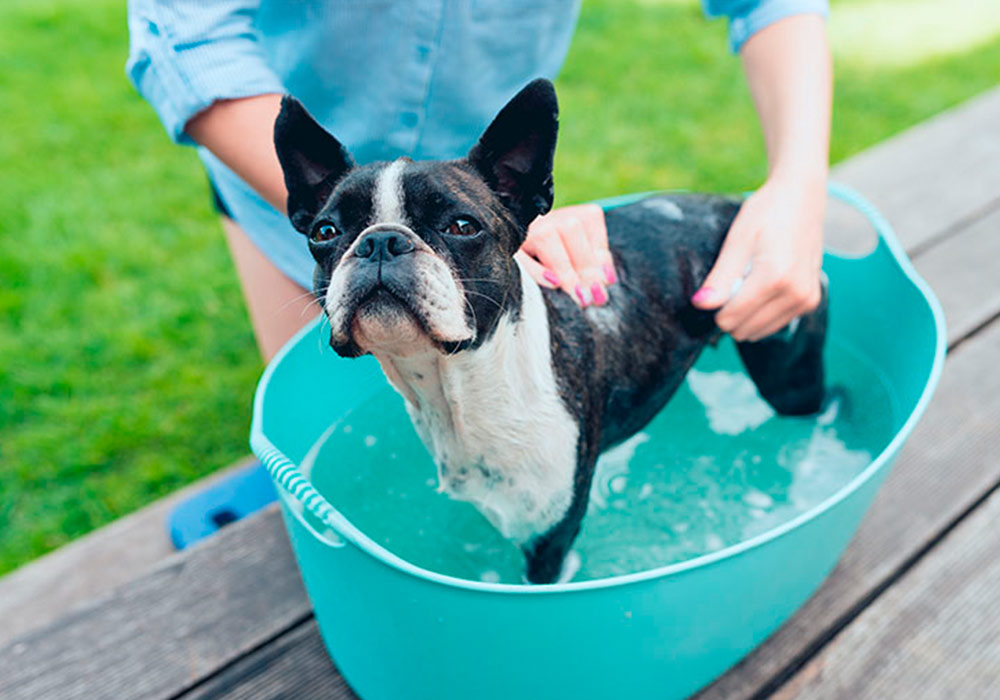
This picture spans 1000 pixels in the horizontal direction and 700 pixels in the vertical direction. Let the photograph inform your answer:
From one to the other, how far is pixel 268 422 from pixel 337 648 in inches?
16.9

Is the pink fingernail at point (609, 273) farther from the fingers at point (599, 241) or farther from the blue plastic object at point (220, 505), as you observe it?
the blue plastic object at point (220, 505)

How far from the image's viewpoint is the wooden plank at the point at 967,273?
2.27 m

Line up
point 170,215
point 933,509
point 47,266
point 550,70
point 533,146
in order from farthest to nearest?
point 170,215, point 47,266, point 550,70, point 933,509, point 533,146

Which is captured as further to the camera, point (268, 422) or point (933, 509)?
point (933, 509)

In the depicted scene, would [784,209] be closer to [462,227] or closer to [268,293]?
[462,227]

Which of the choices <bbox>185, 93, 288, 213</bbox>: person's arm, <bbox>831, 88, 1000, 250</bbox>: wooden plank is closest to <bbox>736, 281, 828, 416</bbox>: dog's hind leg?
<bbox>831, 88, 1000, 250</bbox>: wooden plank

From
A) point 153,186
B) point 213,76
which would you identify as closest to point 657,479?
point 213,76

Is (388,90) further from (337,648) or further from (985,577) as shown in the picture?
(985,577)

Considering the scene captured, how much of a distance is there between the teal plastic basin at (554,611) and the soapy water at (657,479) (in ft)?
1.12

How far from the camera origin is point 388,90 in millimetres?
1725

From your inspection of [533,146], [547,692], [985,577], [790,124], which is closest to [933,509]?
[985,577]

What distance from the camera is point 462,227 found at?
49.9 inches

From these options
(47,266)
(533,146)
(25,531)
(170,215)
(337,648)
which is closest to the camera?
(533,146)

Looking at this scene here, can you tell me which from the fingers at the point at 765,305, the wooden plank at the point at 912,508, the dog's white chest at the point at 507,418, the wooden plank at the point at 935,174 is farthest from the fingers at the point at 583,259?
the wooden plank at the point at 935,174
